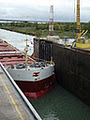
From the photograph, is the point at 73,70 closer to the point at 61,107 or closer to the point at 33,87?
the point at 61,107

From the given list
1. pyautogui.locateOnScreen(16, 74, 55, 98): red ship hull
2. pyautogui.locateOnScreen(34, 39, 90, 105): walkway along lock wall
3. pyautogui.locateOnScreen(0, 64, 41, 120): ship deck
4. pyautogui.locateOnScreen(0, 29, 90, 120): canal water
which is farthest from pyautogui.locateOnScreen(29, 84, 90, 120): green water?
pyautogui.locateOnScreen(0, 64, 41, 120): ship deck

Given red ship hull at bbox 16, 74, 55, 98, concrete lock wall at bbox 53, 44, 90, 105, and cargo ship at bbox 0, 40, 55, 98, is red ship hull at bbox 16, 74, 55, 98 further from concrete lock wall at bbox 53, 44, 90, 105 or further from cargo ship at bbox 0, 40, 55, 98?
concrete lock wall at bbox 53, 44, 90, 105

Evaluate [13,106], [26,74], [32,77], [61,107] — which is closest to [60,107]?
[61,107]

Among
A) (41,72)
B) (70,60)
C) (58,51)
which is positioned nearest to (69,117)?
(41,72)

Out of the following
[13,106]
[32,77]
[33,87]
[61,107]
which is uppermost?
[13,106]

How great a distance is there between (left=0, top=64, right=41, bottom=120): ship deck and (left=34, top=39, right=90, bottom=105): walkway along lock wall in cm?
822

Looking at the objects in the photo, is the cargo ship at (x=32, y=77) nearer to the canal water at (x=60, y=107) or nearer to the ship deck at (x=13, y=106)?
the canal water at (x=60, y=107)

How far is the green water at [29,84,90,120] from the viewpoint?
62.8 feet

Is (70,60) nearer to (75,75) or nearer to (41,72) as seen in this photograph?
(75,75)

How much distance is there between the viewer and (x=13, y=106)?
1197cm

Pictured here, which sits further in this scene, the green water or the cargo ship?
the cargo ship

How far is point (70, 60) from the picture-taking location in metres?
24.4

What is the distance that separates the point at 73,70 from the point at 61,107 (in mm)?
4666

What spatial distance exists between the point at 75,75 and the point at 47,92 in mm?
4129
